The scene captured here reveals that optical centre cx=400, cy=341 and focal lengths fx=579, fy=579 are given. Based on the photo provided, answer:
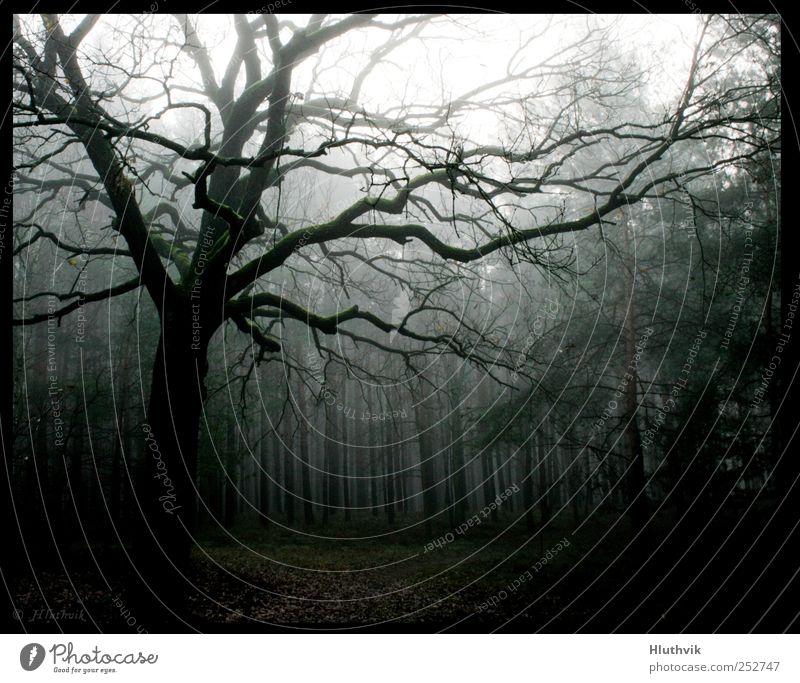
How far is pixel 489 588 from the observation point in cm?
1244

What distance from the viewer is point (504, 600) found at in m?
11.2

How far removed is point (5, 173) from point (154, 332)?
38.5ft

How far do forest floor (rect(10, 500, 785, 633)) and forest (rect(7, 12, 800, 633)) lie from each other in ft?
0.34

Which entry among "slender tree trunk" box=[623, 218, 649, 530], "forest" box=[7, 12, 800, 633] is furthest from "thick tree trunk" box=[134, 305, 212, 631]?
"slender tree trunk" box=[623, 218, 649, 530]

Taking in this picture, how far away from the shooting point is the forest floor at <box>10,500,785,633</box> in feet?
24.3

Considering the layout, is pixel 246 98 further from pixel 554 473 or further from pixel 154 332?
pixel 554 473

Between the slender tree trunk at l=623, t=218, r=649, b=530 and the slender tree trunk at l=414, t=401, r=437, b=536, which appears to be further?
the slender tree trunk at l=414, t=401, r=437, b=536

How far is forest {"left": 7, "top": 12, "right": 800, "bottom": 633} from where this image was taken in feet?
22.7

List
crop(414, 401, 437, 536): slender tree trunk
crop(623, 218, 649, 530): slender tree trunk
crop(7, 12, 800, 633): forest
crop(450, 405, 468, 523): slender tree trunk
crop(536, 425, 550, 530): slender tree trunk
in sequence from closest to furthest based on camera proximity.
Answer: crop(7, 12, 800, 633): forest
crop(623, 218, 649, 530): slender tree trunk
crop(536, 425, 550, 530): slender tree trunk
crop(450, 405, 468, 523): slender tree trunk
crop(414, 401, 437, 536): slender tree trunk

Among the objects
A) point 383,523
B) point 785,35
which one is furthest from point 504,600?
point 383,523

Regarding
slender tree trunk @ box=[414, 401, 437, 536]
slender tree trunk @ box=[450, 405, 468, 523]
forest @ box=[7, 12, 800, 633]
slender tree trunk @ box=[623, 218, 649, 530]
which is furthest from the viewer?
slender tree trunk @ box=[414, 401, 437, 536]

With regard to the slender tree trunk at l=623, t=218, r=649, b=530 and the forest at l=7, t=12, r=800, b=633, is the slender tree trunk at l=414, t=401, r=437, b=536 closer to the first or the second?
the forest at l=7, t=12, r=800, b=633

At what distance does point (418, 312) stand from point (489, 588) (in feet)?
20.4

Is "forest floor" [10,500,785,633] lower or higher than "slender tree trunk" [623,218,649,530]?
lower
